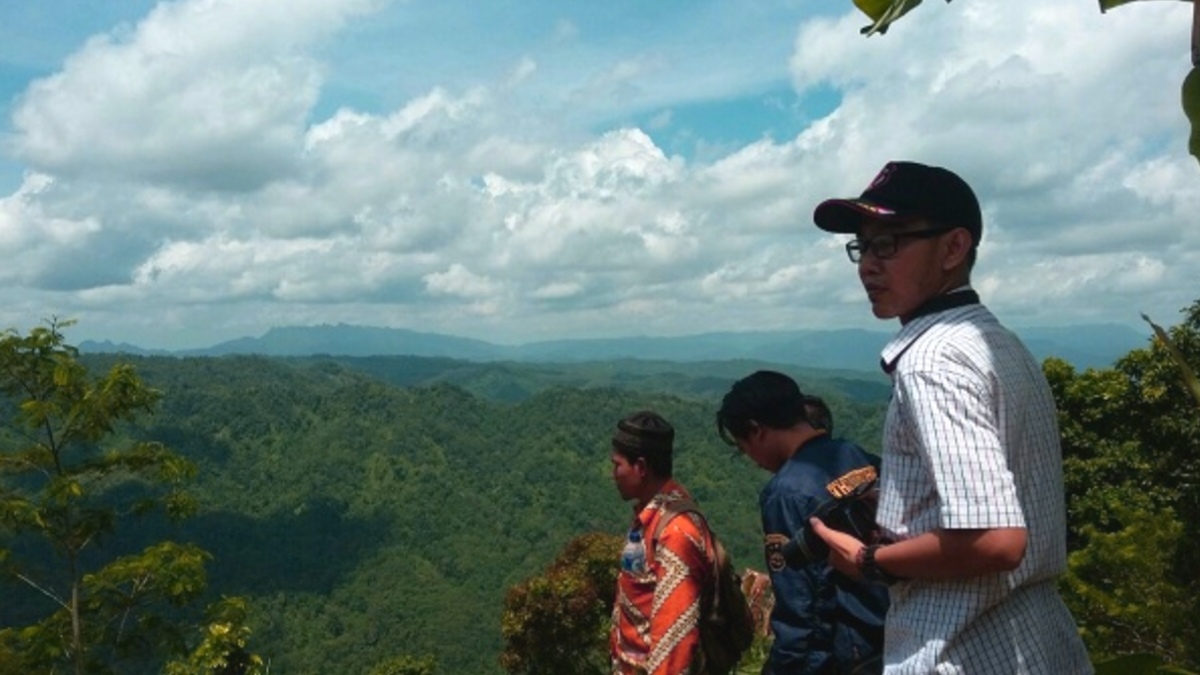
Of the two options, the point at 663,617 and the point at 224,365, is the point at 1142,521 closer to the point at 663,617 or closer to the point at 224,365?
the point at 663,617

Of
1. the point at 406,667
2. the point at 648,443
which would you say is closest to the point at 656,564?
the point at 648,443

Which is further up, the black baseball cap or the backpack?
the black baseball cap

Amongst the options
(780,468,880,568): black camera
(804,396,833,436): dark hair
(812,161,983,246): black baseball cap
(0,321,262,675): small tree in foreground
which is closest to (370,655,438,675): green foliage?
(0,321,262,675): small tree in foreground

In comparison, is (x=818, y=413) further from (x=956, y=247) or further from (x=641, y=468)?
(x=956, y=247)

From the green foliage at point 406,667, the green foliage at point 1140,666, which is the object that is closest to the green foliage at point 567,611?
the green foliage at point 406,667

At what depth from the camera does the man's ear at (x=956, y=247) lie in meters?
1.37

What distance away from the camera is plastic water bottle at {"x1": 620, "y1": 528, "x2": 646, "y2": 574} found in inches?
111

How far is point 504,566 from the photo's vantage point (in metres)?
97.4

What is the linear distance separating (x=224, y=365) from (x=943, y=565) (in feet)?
642

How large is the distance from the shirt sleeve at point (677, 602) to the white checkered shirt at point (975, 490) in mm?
1365

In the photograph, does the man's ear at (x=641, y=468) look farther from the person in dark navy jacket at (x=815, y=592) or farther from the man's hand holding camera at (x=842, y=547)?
the man's hand holding camera at (x=842, y=547)

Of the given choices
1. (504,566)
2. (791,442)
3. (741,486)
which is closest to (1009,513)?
(791,442)

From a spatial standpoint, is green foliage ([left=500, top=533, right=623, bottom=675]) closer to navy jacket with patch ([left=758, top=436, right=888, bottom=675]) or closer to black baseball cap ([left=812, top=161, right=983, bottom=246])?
navy jacket with patch ([left=758, top=436, right=888, bottom=675])

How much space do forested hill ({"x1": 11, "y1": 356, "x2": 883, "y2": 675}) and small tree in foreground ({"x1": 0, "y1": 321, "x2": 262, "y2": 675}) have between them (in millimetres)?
59395
